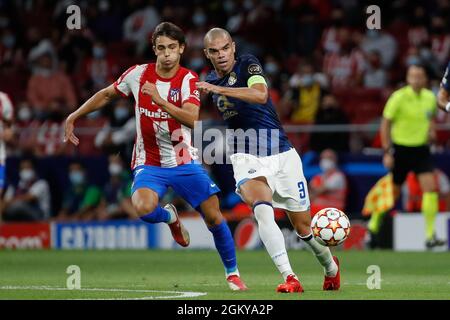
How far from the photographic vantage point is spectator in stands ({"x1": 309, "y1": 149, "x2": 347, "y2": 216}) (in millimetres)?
18016

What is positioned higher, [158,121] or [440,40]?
[440,40]

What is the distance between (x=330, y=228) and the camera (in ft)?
33.0

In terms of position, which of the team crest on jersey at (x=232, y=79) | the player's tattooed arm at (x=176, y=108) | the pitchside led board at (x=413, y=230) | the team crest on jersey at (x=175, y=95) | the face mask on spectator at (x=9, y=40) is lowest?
the pitchside led board at (x=413, y=230)

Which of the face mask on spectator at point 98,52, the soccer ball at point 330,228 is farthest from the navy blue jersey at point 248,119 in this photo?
the face mask on spectator at point 98,52

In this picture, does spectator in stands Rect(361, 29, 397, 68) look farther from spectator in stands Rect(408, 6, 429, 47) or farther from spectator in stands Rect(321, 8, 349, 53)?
spectator in stands Rect(321, 8, 349, 53)

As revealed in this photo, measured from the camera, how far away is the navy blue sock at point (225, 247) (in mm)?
9977

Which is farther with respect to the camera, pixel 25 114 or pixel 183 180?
pixel 25 114

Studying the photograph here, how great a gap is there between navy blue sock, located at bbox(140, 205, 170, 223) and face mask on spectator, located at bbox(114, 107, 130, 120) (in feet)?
33.2

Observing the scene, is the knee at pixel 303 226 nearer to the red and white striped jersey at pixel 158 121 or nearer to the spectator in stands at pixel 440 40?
the red and white striped jersey at pixel 158 121

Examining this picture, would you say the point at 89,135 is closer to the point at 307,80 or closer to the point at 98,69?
the point at 98,69

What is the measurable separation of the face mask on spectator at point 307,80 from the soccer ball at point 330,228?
33.1 feet

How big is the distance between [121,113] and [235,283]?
11.2m

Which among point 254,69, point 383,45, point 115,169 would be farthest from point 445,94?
point 383,45

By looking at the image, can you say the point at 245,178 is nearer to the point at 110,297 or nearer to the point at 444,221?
the point at 110,297
